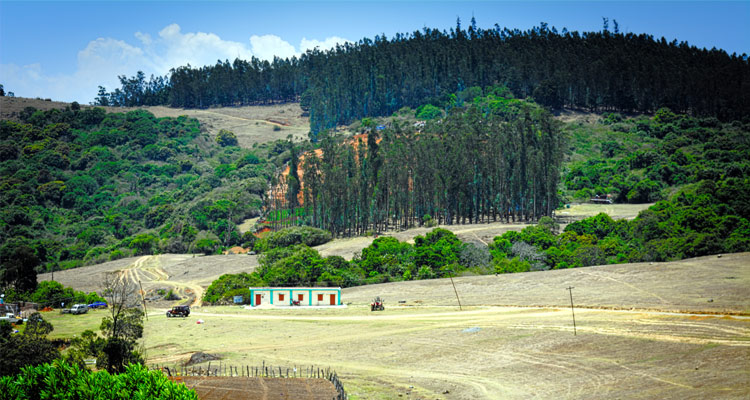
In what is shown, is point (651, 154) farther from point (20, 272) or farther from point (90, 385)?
point (90, 385)

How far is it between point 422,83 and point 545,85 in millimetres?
36962

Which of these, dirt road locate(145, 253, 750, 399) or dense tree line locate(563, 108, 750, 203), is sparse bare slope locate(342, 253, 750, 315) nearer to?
dirt road locate(145, 253, 750, 399)

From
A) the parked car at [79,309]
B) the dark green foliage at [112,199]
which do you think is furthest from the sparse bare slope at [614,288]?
the dark green foliage at [112,199]

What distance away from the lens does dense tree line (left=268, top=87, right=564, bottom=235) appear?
112 meters

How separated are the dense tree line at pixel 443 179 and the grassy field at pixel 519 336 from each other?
3989 centimetres

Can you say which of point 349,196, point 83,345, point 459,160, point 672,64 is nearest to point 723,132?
point 672,64

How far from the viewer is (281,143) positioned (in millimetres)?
199875

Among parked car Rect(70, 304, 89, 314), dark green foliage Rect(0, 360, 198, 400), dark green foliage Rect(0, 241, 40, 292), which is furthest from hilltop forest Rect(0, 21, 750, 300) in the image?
dark green foliage Rect(0, 360, 198, 400)

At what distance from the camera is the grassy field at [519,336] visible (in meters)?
36.8

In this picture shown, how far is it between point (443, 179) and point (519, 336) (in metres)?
69.4

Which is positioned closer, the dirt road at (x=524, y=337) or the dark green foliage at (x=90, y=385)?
the dark green foliage at (x=90, y=385)

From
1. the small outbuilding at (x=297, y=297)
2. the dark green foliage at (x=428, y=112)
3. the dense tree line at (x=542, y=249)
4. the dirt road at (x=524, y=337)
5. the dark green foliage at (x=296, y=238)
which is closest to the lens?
the dirt road at (x=524, y=337)

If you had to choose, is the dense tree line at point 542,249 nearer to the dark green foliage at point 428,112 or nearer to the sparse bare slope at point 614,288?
the sparse bare slope at point 614,288

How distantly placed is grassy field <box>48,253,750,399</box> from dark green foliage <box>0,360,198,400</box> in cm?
1205
